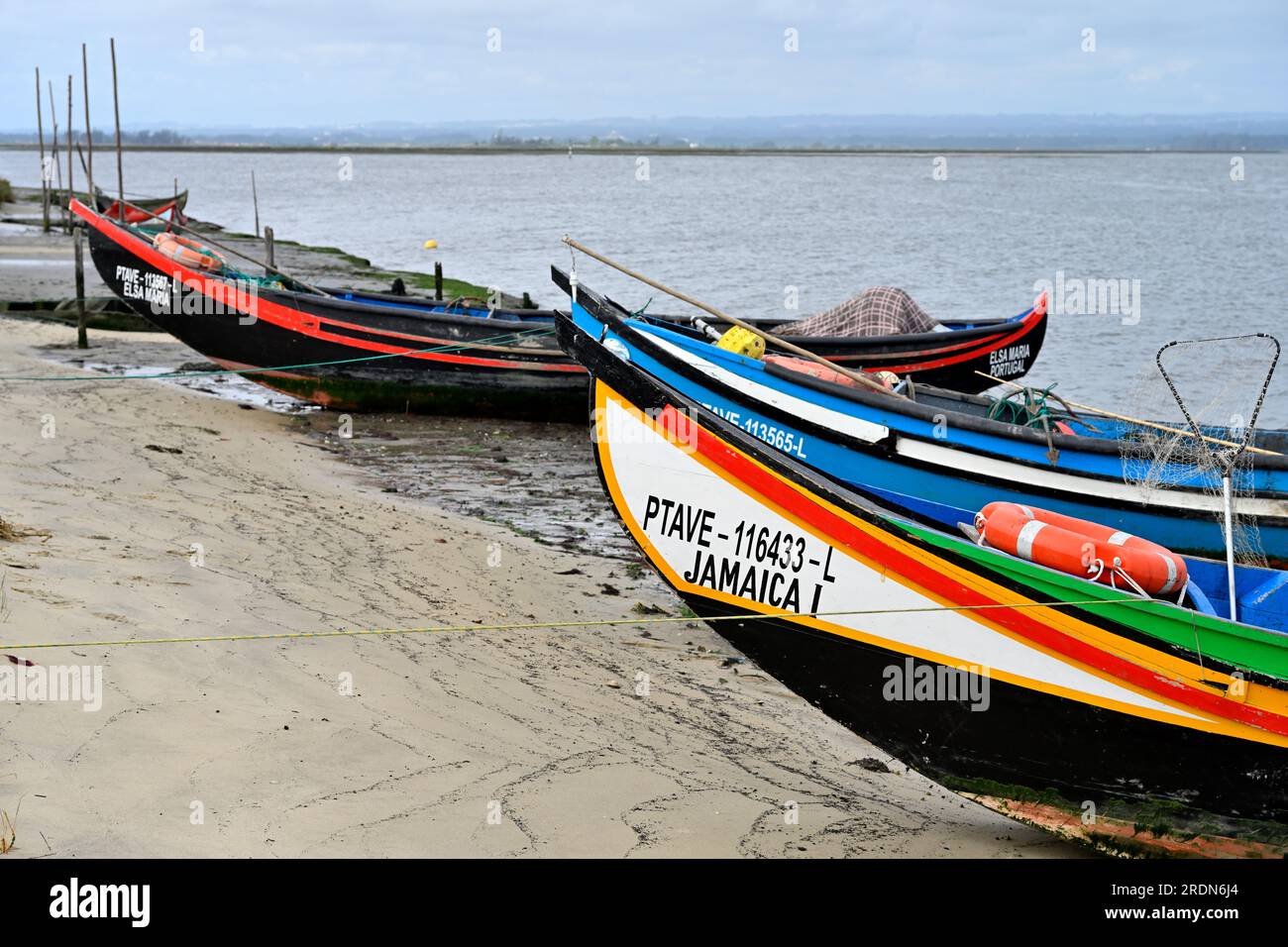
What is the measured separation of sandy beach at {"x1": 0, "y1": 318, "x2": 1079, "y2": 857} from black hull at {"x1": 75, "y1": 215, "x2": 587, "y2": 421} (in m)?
5.46

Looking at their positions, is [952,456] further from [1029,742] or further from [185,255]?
[185,255]

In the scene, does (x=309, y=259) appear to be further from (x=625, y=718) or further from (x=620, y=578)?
(x=625, y=718)

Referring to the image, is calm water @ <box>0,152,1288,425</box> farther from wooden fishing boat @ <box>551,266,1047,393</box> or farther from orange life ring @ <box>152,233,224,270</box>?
orange life ring @ <box>152,233,224,270</box>

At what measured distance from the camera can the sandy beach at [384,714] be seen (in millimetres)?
5191

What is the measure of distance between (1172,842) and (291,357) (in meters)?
13.1

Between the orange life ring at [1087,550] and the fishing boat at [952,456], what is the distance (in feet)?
10.1

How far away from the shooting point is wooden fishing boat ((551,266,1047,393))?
1543 cm

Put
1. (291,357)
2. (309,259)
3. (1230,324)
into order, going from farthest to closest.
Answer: (309,259), (1230,324), (291,357)

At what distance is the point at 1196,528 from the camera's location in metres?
9.37

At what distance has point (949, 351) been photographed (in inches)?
639

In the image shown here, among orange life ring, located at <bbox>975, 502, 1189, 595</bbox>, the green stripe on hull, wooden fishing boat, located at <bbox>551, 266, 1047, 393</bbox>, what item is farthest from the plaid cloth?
the green stripe on hull

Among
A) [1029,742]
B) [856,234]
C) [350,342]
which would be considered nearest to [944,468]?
[1029,742]

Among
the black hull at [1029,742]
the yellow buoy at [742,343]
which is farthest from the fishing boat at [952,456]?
the black hull at [1029,742]
